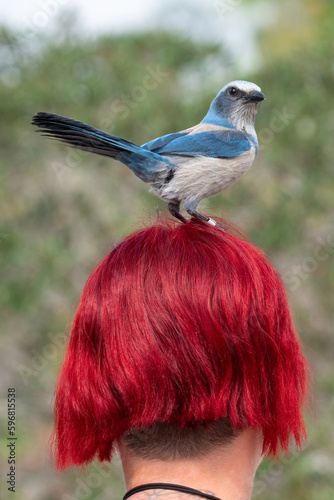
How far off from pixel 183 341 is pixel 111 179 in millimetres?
3612

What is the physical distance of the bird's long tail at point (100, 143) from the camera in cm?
123

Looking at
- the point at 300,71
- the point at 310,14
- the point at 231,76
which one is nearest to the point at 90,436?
the point at 231,76

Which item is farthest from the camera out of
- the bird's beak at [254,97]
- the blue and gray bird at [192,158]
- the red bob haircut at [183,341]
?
the bird's beak at [254,97]

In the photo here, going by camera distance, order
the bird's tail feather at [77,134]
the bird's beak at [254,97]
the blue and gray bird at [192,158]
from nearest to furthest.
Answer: the bird's tail feather at [77,134] < the blue and gray bird at [192,158] < the bird's beak at [254,97]

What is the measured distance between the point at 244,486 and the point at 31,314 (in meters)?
3.38

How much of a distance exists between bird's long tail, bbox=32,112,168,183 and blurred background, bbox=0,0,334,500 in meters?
2.89

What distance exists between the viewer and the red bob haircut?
1.11 metres

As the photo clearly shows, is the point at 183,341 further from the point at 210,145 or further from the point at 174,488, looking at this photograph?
the point at 210,145

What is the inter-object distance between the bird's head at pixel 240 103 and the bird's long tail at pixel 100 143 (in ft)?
0.73

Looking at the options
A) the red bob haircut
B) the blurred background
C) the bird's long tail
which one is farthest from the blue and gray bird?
the blurred background

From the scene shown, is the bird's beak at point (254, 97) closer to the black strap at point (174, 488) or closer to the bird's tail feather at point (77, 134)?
the bird's tail feather at point (77, 134)

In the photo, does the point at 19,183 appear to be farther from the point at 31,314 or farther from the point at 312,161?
the point at 312,161

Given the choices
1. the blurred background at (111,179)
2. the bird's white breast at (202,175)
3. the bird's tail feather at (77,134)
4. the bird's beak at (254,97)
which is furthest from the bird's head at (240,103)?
the blurred background at (111,179)

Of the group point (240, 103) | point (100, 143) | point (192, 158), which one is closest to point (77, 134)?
point (100, 143)
